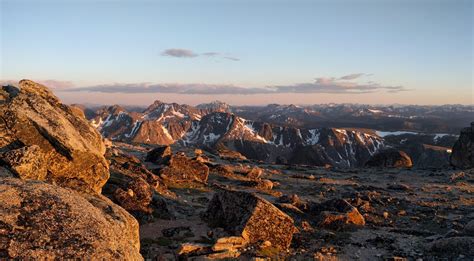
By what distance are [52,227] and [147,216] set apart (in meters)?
14.0

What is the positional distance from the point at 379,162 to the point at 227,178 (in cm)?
6215

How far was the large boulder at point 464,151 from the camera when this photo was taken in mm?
87438

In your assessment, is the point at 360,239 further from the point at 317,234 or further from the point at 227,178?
the point at 227,178

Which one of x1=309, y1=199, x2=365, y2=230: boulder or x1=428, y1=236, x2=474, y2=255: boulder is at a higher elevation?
x1=428, y1=236, x2=474, y2=255: boulder

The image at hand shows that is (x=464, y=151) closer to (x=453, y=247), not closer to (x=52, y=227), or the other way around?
(x=453, y=247)

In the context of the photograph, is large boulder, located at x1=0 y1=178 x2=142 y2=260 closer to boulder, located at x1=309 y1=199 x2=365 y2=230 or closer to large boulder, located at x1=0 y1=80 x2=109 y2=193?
large boulder, located at x1=0 y1=80 x2=109 y2=193

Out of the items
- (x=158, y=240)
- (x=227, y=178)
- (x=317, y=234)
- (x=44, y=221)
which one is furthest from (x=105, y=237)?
(x=227, y=178)

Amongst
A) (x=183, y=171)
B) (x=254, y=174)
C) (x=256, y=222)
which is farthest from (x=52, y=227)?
(x=254, y=174)

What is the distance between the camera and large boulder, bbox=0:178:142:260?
41.0ft

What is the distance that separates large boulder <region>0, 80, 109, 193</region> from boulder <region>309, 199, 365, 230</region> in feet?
54.9

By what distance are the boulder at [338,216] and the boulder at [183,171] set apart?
669 inches

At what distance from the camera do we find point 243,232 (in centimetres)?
2367

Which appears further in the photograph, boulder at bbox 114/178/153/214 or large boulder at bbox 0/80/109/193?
boulder at bbox 114/178/153/214

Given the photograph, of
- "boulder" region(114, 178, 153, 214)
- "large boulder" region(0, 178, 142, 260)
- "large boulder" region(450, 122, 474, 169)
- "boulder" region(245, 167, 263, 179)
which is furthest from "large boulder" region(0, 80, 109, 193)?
"large boulder" region(450, 122, 474, 169)
